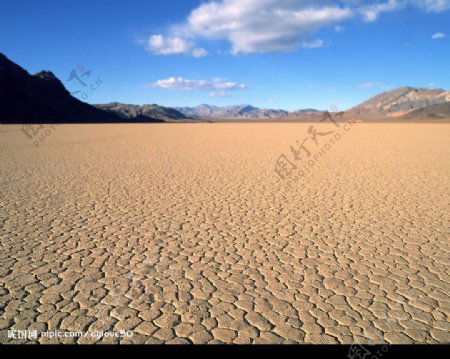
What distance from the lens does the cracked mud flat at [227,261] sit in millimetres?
2916

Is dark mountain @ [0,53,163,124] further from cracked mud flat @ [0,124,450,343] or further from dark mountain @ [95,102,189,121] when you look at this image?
cracked mud flat @ [0,124,450,343]

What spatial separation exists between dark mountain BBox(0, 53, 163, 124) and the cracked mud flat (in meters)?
58.2

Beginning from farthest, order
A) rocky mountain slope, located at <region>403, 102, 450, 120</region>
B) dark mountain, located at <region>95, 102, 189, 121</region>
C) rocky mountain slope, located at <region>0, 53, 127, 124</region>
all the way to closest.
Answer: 1. dark mountain, located at <region>95, 102, 189, 121</region>
2. rocky mountain slope, located at <region>403, 102, 450, 120</region>
3. rocky mountain slope, located at <region>0, 53, 127, 124</region>

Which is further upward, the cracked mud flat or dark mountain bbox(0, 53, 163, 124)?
dark mountain bbox(0, 53, 163, 124)

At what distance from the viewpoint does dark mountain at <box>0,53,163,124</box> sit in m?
62.0

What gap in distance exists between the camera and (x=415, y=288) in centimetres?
354

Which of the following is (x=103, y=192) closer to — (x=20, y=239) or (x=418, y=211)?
(x=20, y=239)

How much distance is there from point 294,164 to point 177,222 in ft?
26.5

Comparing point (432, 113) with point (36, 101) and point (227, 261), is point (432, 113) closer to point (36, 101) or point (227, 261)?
point (36, 101)

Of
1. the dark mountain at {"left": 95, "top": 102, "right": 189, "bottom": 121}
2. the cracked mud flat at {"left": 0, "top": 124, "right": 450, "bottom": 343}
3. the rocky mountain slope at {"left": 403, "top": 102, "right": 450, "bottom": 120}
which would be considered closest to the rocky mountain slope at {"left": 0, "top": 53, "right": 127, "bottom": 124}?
the dark mountain at {"left": 95, "top": 102, "right": 189, "bottom": 121}

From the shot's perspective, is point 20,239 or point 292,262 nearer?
point 292,262

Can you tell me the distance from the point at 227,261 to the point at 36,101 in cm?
8153

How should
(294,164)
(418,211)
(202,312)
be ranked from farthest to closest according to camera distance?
(294,164)
(418,211)
(202,312)
